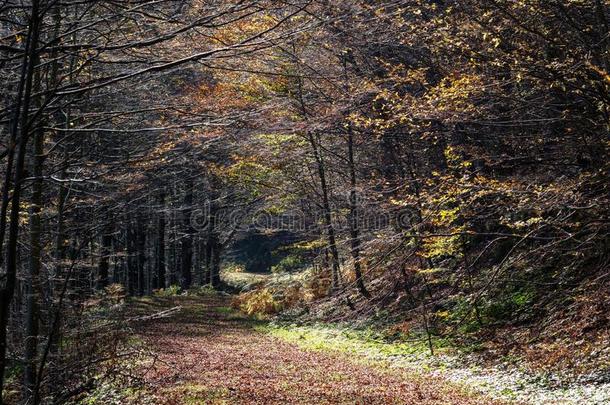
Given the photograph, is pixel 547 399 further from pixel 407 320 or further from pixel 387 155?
pixel 387 155

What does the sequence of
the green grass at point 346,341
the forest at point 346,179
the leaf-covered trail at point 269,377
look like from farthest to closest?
the green grass at point 346,341 → the leaf-covered trail at point 269,377 → the forest at point 346,179

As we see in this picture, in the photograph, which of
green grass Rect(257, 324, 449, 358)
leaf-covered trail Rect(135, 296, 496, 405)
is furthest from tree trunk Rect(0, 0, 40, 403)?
green grass Rect(257, 324, 449, 358)

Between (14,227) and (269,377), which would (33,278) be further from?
(14,227)

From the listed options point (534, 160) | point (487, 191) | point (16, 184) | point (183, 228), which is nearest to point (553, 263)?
point (534, 160)

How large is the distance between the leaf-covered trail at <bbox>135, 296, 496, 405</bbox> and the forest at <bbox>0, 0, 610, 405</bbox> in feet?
0.29

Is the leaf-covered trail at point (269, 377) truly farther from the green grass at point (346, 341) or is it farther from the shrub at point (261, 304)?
the shrub at point (261, 304)

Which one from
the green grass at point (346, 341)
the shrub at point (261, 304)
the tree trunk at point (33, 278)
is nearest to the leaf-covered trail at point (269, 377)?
the green grass at point (346, 341)

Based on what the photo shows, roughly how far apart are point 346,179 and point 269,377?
1080 cm

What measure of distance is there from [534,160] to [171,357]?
912cm

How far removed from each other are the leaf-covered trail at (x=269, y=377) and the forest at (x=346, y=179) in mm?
Answer: 89

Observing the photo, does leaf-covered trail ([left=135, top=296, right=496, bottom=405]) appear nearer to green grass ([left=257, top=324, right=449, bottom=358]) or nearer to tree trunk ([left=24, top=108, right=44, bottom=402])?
green grass ([left=257, top=324, right=449, bottom=358])

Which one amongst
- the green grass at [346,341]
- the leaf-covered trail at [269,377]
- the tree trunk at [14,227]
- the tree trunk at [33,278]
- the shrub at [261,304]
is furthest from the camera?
the shrub at [261,304]

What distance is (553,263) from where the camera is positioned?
12898 millimetres

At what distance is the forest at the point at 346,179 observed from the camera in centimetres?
438
